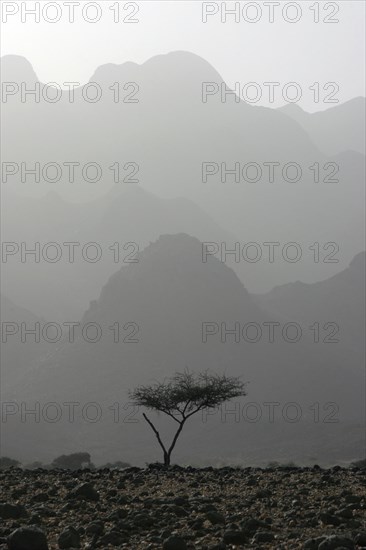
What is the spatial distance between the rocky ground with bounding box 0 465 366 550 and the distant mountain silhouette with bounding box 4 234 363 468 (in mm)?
74605

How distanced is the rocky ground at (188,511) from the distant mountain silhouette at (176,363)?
74.6 meters

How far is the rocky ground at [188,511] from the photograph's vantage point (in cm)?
942

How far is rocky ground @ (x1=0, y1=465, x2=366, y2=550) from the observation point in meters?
9.42

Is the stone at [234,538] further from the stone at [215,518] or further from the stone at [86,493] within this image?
the stone at [86,493]

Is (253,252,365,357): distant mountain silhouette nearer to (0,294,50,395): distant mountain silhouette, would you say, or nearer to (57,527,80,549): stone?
(0,294,50,395): distant mountain silhouette

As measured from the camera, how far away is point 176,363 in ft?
400

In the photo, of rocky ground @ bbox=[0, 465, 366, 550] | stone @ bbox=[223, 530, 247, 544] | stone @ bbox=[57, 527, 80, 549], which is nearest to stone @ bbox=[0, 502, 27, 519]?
rocky ground @ bbox=[0, 465, 366, 550]

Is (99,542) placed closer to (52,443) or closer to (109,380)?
(52,443)

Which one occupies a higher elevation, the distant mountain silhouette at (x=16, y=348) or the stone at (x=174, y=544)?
the distant mountain silhouette at (x=16, y=348)

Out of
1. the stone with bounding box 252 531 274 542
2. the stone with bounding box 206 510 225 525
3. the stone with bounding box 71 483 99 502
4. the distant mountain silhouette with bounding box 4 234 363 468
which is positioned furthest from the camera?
the distant mountain silhouette with bounding box 4 234 363 468

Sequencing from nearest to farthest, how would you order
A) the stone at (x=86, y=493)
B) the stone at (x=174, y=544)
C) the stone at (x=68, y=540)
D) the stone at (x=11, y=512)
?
the stone at (x=174, y=544)
the stone at (x=68, y=540)
the stone at (x=11, y=512)
the stone at (x=86, y=493)

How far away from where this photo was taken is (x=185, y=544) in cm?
922

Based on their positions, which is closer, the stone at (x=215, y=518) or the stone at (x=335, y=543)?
the stone at (x=335, y=543)

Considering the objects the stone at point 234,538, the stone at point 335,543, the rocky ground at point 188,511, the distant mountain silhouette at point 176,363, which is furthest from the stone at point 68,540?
the distant mountain silhouette at point 176,363
